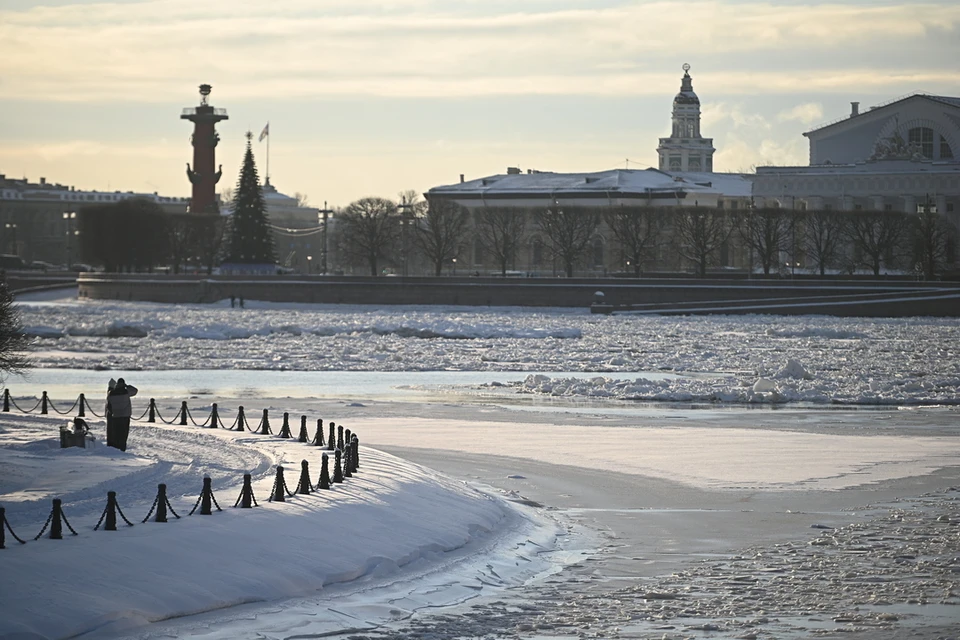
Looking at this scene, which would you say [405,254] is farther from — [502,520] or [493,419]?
[502,520]

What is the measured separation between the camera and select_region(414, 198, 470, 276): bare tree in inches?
3334

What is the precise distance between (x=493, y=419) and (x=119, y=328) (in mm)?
28818

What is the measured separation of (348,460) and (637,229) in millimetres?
63986

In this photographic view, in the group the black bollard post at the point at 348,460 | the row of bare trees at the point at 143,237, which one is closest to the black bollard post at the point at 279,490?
the black bollard post at the point at 348,460

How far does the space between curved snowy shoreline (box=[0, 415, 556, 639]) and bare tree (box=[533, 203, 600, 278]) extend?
209 ft

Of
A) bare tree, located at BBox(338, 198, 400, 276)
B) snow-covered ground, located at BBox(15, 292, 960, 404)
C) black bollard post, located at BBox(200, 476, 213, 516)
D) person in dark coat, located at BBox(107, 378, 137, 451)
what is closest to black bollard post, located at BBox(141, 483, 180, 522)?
black bollard post, located at BBox(200, 476, 213, 516)

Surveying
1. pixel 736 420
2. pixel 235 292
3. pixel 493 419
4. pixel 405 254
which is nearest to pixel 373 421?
pixel 493 419

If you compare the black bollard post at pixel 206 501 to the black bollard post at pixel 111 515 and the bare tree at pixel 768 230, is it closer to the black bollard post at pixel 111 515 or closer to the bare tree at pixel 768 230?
the black bollard post at pixel 111 515

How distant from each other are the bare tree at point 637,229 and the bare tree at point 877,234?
10.3 m

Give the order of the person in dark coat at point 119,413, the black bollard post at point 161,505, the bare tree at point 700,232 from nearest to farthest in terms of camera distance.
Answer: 1. the black bollard post at point 161,505
2. the person in dark coat at point 119,413
3. the bare tree at point 700,232

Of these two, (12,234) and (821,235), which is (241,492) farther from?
(12,234)

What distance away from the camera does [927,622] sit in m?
10.6

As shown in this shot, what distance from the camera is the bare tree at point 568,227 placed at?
81438mm

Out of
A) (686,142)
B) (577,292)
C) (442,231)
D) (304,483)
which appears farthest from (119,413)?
(686,142)
